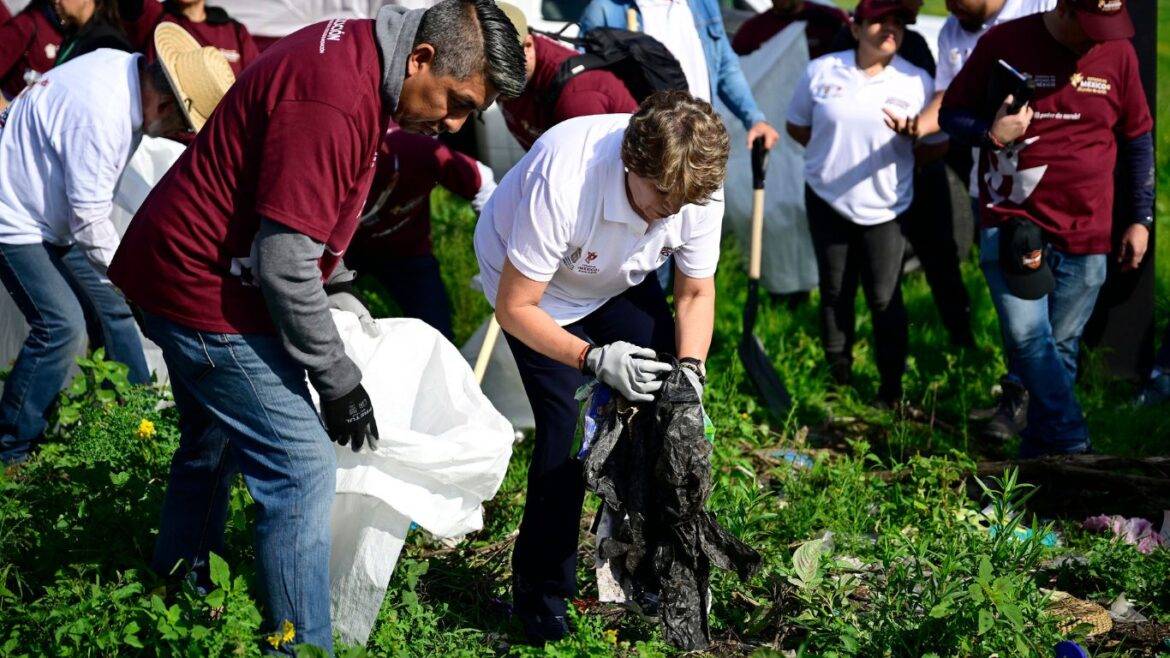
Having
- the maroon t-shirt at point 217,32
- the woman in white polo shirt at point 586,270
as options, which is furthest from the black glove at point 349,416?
the maroon t-shirt at point 217,32

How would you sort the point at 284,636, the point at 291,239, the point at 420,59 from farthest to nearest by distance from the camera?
1. the point at 284,636
2. the point at 420,59
3. the point at 291,239

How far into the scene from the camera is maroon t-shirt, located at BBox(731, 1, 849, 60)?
7.05 m

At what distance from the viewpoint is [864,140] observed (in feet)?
17.7

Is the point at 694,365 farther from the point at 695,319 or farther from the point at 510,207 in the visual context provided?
the point at 510,207

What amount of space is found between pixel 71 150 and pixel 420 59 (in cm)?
199

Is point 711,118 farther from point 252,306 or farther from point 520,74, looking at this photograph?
point 252,306

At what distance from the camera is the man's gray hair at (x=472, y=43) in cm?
272

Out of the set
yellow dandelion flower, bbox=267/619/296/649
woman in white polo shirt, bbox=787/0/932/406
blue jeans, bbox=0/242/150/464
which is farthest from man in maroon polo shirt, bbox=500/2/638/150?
yellow dandelion flower, bbox=267/619/296/649

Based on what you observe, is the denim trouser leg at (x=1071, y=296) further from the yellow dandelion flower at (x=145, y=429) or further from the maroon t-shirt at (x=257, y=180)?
the yellow dandelion flower at (x=145, y=429)

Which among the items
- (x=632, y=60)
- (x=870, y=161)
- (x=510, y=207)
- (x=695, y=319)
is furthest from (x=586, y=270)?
(x=870, y=161)

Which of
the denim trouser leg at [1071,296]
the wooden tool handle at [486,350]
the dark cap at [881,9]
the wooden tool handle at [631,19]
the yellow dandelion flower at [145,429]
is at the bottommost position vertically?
the wooden tool handle at [486,350]

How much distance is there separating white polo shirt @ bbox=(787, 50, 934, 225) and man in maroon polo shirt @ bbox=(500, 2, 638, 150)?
1263 millimetres

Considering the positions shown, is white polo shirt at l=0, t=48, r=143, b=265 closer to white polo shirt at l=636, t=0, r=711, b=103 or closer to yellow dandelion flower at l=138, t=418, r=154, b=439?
yellow dandelion flower at l=138, t=418, r=154, b=439

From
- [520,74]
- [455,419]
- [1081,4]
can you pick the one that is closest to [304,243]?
[520,74]
